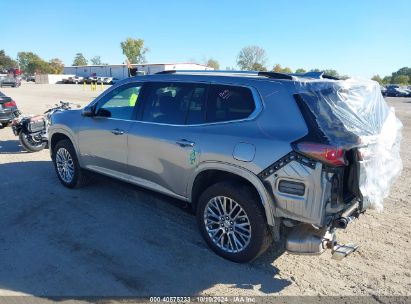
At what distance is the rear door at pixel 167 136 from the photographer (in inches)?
155

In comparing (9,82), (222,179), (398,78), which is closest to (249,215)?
(222,179)

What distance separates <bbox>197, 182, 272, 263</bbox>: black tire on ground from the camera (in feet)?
11.3

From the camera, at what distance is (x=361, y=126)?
11.2ft

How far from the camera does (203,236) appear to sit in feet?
13.1

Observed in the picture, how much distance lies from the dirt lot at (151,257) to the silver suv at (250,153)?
343 mm

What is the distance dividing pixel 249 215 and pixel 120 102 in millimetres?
2636

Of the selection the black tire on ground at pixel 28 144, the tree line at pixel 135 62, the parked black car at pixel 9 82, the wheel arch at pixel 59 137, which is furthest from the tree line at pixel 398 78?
the wheel arch at pixel 59 137

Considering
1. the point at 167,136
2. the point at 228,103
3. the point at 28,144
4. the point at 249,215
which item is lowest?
the point at 28,144

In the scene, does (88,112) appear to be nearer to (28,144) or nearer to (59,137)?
(59,137)

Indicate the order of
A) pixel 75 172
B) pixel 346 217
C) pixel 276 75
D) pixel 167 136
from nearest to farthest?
pixel 346 217 → pixel 276 75 → pixel 167 136 → pixel 75 172

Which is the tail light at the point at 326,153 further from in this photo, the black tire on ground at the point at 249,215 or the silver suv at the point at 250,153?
the black tire on ground at the point at 249,215

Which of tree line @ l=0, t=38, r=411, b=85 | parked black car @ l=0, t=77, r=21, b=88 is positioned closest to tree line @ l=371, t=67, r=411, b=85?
tree line @ l=0, t=38, r=411, b=85

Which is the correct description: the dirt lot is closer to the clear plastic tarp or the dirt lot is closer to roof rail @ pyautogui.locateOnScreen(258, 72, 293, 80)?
the clear plastic tarp

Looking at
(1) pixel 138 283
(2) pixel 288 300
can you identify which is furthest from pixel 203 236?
(2) pixel 288 300
